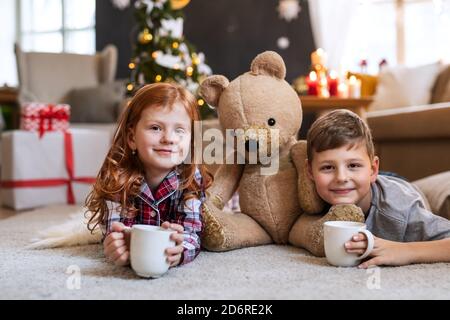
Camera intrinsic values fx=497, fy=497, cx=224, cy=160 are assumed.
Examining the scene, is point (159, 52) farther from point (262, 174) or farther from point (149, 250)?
point (149, 250)

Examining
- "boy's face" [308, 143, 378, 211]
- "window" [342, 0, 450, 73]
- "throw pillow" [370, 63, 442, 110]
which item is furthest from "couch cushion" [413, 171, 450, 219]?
"window" [342, 0, 450, 73]

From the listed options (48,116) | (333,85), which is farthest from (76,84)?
(333,85)

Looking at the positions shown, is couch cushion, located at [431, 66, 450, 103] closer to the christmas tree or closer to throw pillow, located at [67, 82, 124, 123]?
the christmas tree

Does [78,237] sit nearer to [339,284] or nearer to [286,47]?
[339,284]

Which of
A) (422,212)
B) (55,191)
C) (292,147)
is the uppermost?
(292,147)

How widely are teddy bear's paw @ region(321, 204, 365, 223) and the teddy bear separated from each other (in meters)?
0.06

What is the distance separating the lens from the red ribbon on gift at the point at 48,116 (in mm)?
2359

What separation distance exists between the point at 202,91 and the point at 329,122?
34 cm

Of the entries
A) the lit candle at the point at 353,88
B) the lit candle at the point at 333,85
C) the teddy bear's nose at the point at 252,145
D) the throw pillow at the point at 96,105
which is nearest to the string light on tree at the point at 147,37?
the throw pillow at the point at 96,105

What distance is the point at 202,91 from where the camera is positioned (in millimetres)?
1271

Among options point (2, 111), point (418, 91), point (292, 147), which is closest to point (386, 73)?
point (418, 91)

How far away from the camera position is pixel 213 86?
1.28m

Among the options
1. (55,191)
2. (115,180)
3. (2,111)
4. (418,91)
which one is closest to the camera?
(115,180)

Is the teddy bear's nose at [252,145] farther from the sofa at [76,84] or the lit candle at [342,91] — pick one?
the sofa at [76,84]
